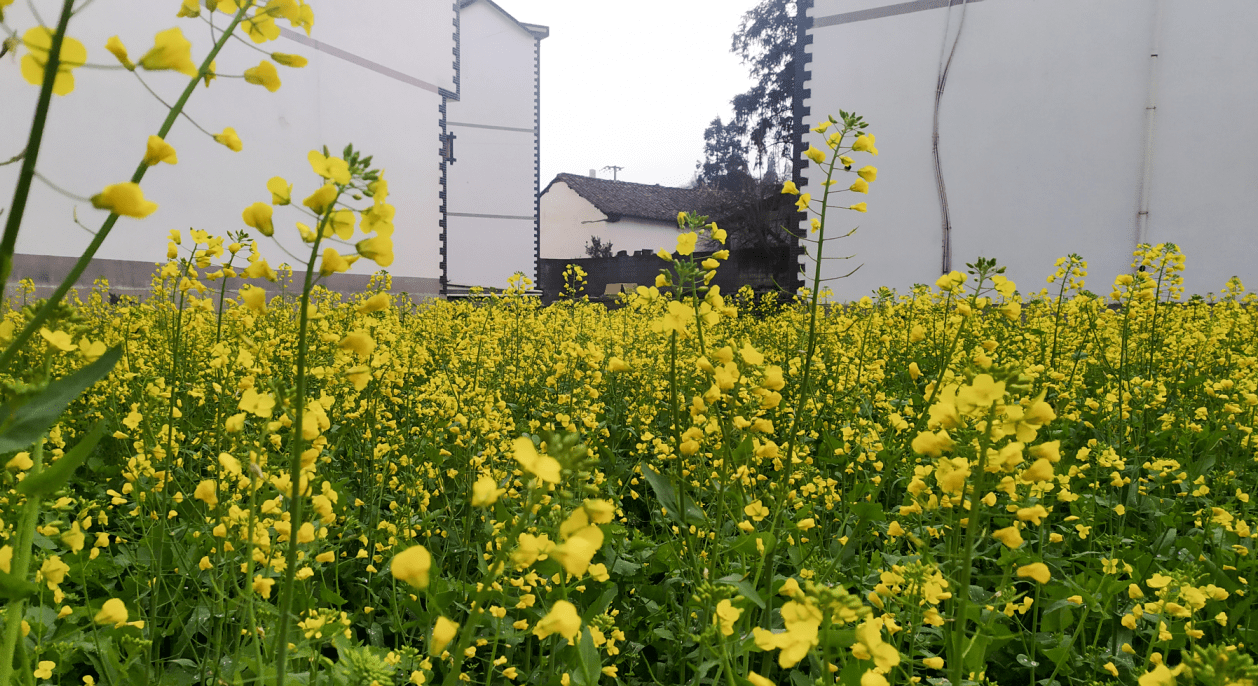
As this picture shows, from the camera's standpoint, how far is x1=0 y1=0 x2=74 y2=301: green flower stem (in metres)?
0.48

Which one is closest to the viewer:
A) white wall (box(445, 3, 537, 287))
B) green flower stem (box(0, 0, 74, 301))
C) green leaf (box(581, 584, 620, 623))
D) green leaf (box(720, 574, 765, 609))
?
green flower stem (box(0, 0, 74, 301))

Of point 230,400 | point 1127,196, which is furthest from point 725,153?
point 230,400

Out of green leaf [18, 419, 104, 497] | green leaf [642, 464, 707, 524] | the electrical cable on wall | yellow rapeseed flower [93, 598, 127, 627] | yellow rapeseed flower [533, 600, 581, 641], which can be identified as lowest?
yellow rapeseed flower [93, 598, 127, 627]

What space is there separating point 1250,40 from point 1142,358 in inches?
324

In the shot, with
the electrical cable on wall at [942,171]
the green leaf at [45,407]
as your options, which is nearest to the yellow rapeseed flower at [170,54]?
the green leaf at [45,407]

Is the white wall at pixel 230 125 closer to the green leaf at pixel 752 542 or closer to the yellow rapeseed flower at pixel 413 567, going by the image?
the green leaf at pixel 752 542

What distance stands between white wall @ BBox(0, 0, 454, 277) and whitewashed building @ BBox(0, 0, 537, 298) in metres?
0.02

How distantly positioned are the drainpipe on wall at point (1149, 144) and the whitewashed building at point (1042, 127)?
2 cm

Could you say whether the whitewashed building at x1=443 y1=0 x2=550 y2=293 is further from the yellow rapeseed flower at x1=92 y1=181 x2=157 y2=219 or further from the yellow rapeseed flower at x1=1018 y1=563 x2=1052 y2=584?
the yellow rapeseed flower at x1=92 y1=181 x2=157 y2=219

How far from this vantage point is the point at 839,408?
13.3ft

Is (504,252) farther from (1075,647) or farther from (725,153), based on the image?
(1075,647)

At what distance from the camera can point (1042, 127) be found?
1038 centimetres

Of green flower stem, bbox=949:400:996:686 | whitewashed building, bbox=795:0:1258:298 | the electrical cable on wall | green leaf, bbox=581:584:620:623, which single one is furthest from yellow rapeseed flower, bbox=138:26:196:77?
the electrical cable on wall

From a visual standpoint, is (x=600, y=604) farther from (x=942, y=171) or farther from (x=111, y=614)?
(x=942, y=171)
